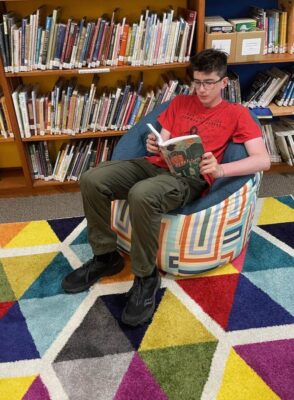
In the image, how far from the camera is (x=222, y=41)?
2.21 m

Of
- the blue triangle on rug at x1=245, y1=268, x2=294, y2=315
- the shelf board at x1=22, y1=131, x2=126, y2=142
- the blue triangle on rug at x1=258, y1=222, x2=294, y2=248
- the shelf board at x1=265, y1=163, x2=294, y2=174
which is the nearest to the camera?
the blue triangle on rug at x1=245, y1=268, x2=294, y2=315

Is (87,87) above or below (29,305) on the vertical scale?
above

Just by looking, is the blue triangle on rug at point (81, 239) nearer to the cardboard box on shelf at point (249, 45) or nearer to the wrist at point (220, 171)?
the wrist at point (220, 171)

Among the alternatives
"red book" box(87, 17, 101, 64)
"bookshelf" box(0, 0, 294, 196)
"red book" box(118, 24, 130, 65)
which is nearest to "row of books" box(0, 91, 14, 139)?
"bookshelf" box(0, 0, 294, 196)

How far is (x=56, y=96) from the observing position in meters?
2.37

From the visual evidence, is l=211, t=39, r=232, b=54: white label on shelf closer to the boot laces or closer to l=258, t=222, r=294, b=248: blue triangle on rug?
l=258, t=222, r=294, b=248: blue triangle on rug

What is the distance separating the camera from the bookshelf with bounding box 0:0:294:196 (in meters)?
2.29

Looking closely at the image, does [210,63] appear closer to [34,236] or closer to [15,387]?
[34,236]

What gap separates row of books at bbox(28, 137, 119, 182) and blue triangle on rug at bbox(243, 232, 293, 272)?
3.96ft

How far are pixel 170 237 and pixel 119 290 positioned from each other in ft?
1.23

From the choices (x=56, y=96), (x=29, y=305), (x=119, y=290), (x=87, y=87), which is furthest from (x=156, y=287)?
(x=87, y=87)

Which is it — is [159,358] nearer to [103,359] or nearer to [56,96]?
[103,359]

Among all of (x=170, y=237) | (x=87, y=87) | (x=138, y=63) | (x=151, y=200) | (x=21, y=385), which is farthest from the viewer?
(x=87, y=87)

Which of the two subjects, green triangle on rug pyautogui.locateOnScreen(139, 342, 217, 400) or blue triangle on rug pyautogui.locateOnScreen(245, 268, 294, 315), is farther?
blue triangle on rug pyautogui.locateOnScreen(245, 268, 294, 315)
